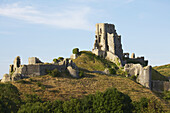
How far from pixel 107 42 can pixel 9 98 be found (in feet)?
179

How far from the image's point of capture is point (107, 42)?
370 ft

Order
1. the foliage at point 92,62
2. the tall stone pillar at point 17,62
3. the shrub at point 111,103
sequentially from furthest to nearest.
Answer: the foliage at point 92,62 → the tall stone pillar at point 17,62 → the shrub at point 111,103

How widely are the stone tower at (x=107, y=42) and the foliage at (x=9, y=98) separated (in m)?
46.4

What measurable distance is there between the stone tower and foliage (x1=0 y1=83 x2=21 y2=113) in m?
46.4

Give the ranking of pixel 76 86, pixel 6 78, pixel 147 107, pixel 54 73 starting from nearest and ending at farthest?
pixel 147 107 < pixel 6 78 < pixel 76 86 < pixel 54 73

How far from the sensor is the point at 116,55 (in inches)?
4274

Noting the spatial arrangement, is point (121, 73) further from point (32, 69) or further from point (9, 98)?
point (9, 98)

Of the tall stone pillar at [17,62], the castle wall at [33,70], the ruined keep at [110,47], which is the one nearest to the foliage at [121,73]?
the ruined keep at [110,47]

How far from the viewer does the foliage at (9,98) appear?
190 feet


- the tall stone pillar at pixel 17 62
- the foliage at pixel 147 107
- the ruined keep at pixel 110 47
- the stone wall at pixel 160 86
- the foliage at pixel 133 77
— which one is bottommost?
the foliage at pixel 147 107

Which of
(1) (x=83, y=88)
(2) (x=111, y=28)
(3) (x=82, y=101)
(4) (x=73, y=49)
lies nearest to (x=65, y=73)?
(1) (x=83, y=88)

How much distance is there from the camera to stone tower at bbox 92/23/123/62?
10981 cm

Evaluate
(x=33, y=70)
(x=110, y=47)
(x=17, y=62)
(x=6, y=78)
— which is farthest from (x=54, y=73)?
(x=110, y=47)

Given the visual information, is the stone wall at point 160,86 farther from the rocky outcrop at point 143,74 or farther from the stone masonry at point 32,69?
the stone masonry at point 32,69
